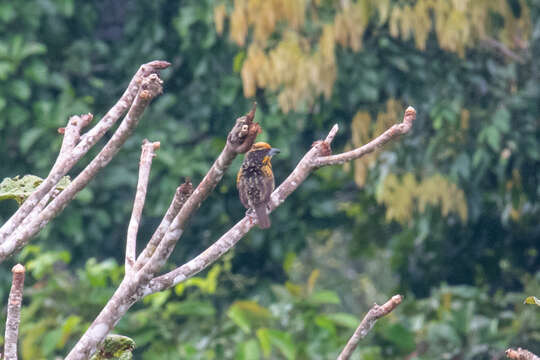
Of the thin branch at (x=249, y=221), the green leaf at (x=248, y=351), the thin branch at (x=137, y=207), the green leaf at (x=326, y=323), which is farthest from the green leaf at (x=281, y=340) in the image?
the thin branch at (x=137, y=207)

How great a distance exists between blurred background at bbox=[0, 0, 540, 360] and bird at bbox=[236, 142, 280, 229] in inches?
58.0

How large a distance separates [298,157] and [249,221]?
4.78 m

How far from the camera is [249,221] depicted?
234cm

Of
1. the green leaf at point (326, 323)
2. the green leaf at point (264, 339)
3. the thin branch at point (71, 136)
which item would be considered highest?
the thin branch at point (71, 136)

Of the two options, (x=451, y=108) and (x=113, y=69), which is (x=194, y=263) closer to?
(x=451, y=108)

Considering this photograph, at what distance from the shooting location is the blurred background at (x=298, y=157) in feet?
19.1

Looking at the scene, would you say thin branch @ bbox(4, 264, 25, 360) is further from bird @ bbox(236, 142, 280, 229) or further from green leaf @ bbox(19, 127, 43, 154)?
green leaf @ bbox(19, 127, 43, 154)

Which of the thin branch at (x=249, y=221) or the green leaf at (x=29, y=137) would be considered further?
the green leaf at (x=29, y=137)

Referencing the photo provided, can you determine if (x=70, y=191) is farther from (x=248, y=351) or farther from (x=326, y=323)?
(x=326, y=323)

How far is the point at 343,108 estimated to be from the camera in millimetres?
6973

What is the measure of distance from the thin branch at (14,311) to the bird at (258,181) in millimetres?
1929

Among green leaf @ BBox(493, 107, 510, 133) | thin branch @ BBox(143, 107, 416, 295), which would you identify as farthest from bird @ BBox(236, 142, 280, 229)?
green leaf @ BBox(493, 107, 510, 133)

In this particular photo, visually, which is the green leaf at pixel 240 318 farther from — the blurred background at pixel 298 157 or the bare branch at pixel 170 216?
the bare branch at pixel 170 216

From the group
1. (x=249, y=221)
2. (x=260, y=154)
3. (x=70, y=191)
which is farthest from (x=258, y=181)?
(x=70, y=191)
